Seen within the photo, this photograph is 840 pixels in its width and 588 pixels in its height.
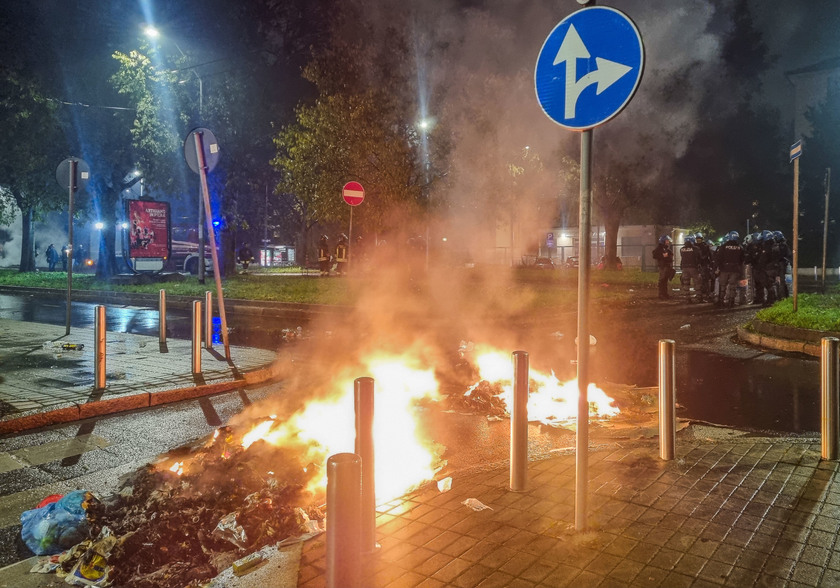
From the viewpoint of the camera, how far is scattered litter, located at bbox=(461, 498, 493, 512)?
3691 mm

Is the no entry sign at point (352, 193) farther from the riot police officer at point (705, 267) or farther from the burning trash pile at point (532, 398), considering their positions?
the riot police officer at point (705, 267)

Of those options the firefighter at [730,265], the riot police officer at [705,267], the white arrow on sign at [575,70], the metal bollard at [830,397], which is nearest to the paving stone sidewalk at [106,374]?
the white arrow on sign at [575,70]

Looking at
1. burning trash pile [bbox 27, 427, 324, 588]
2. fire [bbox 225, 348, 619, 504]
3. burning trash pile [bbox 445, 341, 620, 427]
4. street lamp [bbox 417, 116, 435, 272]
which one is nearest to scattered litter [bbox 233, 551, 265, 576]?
burning trash pile [bbox 27, 427, 324, 588]

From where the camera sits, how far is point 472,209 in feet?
59.9

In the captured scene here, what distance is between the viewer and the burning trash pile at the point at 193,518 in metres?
3.15

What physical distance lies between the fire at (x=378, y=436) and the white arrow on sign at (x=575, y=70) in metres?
2.14

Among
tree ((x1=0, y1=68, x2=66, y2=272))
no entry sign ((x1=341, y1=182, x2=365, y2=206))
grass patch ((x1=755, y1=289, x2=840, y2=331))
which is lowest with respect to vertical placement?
grass patch ((x1=755, y1=289, x2=840, y2=331))

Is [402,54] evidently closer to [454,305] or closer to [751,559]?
[454,305]

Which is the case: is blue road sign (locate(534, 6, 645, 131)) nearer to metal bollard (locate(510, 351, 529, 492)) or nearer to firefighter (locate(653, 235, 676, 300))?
metal bollard (locate(510, 351, 529, 492))

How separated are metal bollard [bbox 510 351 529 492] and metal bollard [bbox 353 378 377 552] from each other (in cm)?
94

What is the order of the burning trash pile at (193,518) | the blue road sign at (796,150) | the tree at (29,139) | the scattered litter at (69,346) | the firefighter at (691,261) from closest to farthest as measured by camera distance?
the burning trash pile at (193,518)
the scattered litter at (69,346)
the blue road sign at (796,150)
the firefighter at (691,261)
the tree at (29,139)

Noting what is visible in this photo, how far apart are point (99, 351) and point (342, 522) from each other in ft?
18.1

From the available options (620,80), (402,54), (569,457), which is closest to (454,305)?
(402,54)

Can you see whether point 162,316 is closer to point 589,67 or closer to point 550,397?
point 550,397
